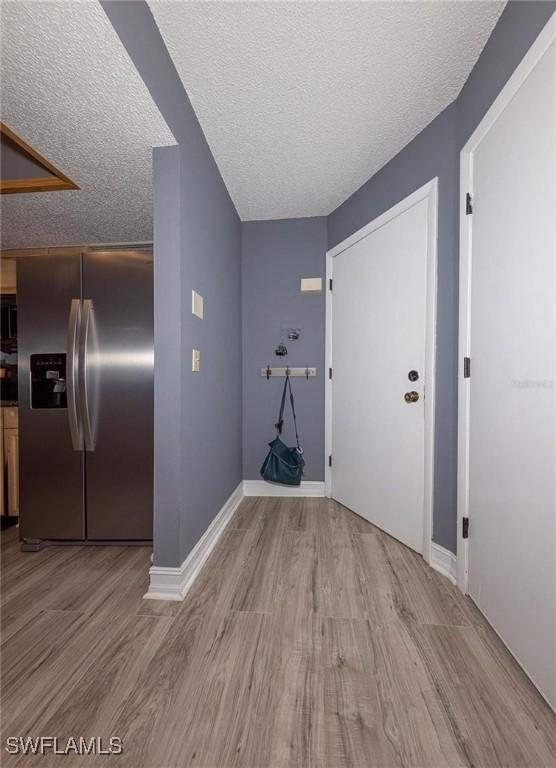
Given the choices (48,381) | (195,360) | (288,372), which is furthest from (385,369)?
(48,381)

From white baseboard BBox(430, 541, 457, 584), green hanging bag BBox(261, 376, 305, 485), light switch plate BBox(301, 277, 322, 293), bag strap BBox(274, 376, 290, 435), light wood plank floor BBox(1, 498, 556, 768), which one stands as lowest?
light wood plank floor BBox(1, 498, 556, 768)

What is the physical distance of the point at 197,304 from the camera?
1823mm

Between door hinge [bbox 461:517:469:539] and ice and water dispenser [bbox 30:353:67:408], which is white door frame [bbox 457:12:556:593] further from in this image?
ice and water dispenser [bbox 30:353:67:408]

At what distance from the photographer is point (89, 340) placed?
2.00 meters

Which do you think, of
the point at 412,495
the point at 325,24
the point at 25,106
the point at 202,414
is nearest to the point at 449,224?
the point at 325,24

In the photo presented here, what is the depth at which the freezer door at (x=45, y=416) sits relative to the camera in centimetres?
207

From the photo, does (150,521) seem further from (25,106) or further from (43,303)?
(25,106)

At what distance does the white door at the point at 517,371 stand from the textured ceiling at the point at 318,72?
0.42 metres

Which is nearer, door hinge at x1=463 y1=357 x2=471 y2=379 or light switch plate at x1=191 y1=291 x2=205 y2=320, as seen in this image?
door hinge at x1=463 y1=357 x2=471 y2=379

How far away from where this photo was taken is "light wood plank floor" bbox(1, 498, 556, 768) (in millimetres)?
920

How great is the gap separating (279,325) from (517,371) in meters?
2.05

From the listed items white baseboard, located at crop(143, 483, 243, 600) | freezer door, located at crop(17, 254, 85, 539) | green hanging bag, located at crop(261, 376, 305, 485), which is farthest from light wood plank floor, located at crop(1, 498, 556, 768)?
green hanging bag, located at crop(261, 376, 305, 485)

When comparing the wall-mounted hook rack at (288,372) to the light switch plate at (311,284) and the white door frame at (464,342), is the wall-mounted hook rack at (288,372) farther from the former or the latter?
the white door frame at (464,342)

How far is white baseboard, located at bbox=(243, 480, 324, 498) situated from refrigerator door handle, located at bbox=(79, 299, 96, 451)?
1.41 m
